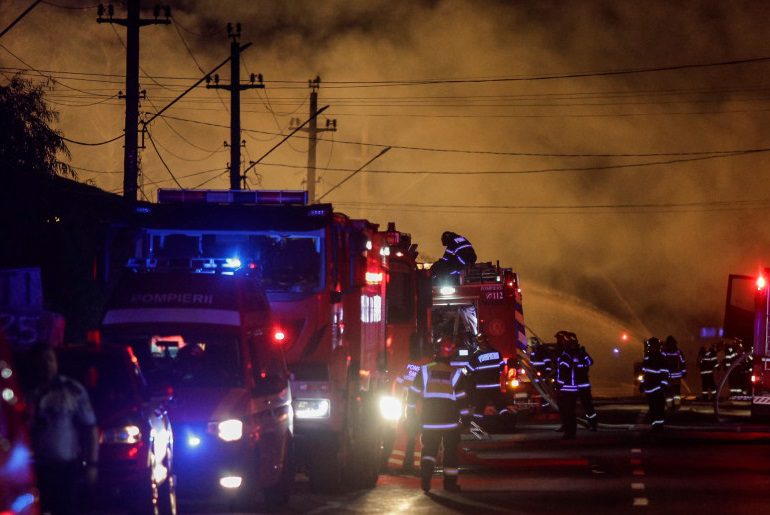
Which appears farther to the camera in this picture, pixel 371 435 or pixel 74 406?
pixel 371 435

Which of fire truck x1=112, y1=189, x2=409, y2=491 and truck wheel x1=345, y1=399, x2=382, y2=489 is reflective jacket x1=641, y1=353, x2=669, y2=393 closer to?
truck wheel x1=345, y1=399, x2=382, y2=489

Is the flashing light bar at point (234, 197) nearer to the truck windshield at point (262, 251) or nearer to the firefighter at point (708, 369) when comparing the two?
the truck windshield at point (262, 251)

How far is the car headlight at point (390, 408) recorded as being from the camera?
18969 millimetres

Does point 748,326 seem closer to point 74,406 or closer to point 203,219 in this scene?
point 203,219

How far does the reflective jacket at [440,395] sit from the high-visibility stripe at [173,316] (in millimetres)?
3316

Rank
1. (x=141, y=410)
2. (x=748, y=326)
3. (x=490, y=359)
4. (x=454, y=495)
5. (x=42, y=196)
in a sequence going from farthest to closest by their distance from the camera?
(x=748, y=326) < (x=42, y=196) < (x=490, y=359) < (x=454, y=495) < (x=141, y=410)

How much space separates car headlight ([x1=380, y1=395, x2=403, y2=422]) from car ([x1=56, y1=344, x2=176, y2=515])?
687 cm

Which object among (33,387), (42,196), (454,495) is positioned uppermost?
(42,196)

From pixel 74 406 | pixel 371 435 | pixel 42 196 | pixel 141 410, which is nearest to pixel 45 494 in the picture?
pixel 74 406

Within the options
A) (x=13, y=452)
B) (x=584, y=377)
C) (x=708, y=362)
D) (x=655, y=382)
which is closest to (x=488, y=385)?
(x=584, y=377)

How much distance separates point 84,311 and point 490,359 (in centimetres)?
1135

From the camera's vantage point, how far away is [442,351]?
16.9 m

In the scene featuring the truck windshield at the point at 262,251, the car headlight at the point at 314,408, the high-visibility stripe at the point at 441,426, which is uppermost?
the truck windshield at the point at 262,251

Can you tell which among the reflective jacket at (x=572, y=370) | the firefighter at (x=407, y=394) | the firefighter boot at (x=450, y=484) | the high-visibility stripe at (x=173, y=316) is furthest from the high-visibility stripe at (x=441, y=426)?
the reflective jacket at (x=572, y=370)
